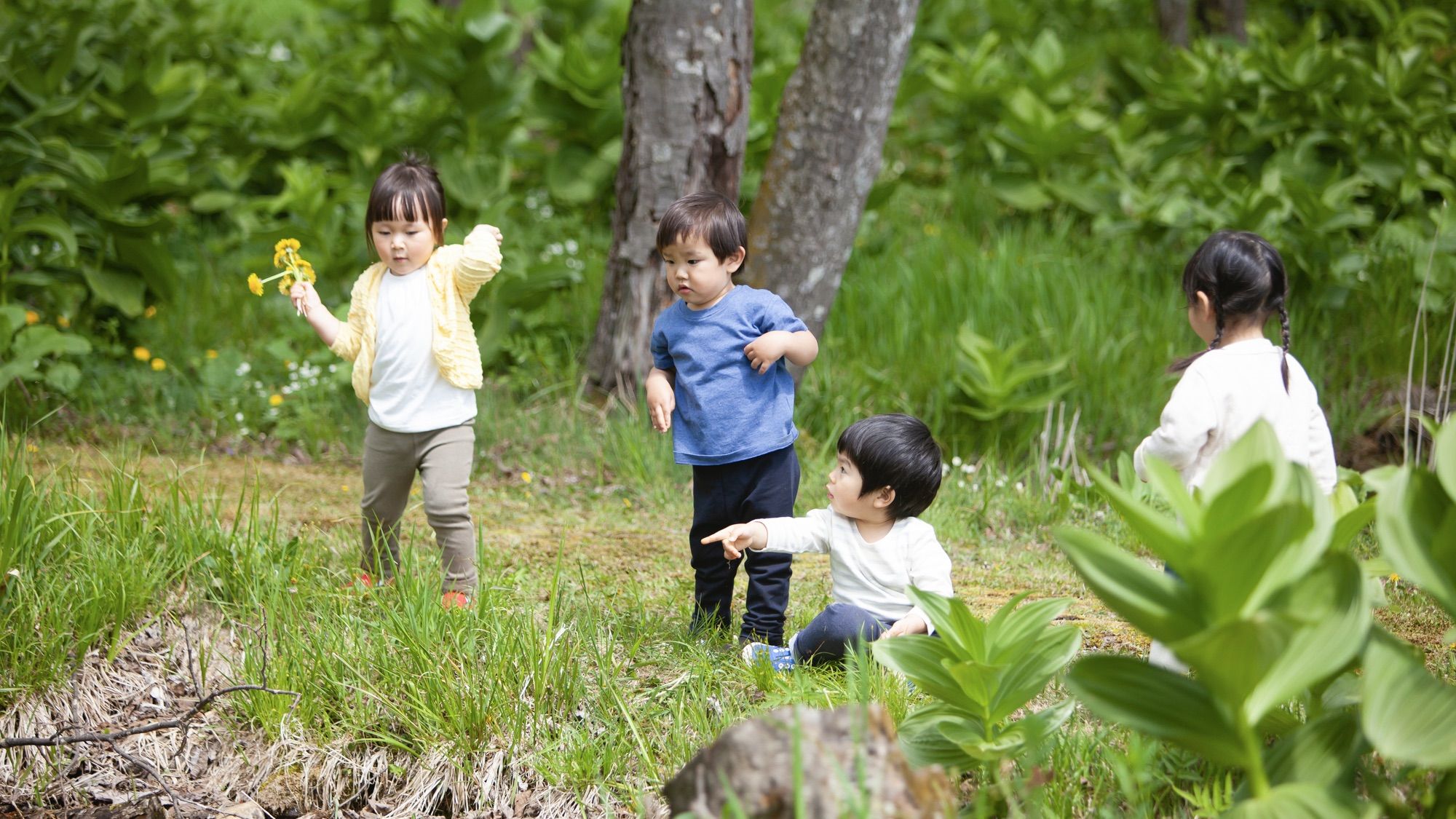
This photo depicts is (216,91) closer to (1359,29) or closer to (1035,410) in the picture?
(1035,410)

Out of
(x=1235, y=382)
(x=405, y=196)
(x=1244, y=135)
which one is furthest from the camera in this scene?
(x=1244, y=135)

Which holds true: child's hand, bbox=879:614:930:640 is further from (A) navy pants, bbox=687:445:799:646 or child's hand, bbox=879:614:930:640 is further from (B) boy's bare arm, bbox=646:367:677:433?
(B) boy's bare arm, bbox=646:367:677:433

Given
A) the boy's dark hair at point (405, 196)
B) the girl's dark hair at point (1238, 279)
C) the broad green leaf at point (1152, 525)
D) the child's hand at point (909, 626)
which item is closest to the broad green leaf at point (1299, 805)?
the broad green leaf at point (1152, 525)

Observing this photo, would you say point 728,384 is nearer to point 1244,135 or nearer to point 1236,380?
point 1236,380

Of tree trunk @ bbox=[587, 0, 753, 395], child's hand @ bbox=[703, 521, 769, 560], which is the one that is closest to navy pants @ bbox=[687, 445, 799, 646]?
child's hand @ bbox=[703, 521, 769, 560]

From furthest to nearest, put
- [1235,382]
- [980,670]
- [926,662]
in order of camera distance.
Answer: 1. [1235,382]
2. [926,662]
3. [980,670]

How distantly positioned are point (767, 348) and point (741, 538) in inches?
19.2

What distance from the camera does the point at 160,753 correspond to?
2836 mm

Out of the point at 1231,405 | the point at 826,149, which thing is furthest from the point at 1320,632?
the point at 826,149

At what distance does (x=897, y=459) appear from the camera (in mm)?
2729

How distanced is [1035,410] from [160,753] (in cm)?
348

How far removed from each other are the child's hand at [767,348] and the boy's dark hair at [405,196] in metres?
1.04

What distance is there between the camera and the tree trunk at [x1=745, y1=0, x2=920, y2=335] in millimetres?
4562

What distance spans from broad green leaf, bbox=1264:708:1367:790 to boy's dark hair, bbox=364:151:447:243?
8.15 feet
